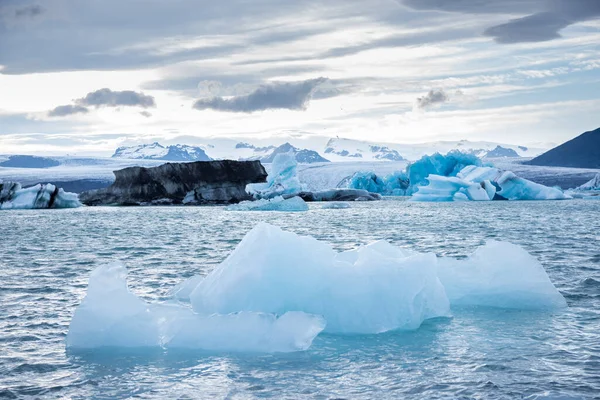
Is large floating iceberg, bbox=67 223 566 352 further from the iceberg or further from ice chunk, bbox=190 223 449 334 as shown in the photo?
the iceberg

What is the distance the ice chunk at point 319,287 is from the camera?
7.05 metres

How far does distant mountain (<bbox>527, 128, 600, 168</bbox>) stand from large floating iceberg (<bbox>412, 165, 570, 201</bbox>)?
140 meters

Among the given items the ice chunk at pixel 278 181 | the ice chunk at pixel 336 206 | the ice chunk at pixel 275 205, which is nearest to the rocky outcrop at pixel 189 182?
the ice chunk at pixel 278 181

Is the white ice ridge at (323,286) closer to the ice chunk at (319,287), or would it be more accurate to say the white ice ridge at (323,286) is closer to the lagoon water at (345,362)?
the ice chunk at (319,287)

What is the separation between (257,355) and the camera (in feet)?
20.2

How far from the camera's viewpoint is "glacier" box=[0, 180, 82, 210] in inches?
1950

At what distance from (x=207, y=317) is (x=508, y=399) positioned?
304 cm

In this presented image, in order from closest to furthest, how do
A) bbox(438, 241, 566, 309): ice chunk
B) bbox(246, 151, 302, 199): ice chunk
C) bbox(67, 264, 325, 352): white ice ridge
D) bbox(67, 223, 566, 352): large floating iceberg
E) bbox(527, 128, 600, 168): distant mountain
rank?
bbox(67, 264, 325, 352): white ice ridge < bbox(67, 223, 566, 352): large floating iceberg < bbox(438, 241, 566, 309): ice chunk < bbox(246, 151, 302, 199): ice chunk < bbox(527, 128, 600, 168): distant mountain

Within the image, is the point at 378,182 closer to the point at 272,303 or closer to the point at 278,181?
the point at 278,181

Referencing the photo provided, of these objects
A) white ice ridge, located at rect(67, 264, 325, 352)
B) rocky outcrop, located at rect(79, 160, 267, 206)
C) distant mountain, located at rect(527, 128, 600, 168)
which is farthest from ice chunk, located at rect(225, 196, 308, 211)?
distant mountain, located at rect(527, 128, 600, 168)

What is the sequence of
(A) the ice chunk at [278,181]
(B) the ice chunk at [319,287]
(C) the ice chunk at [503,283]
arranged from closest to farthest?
(B) the ice chunk at [319,287] → (C) the ice chunk at [503,283] → (A) the ice chunk at [278,181]

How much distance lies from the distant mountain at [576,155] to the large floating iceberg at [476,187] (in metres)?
140

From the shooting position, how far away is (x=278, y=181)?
53875 mm

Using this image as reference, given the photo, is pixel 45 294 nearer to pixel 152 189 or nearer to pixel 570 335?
pixel 570 335
